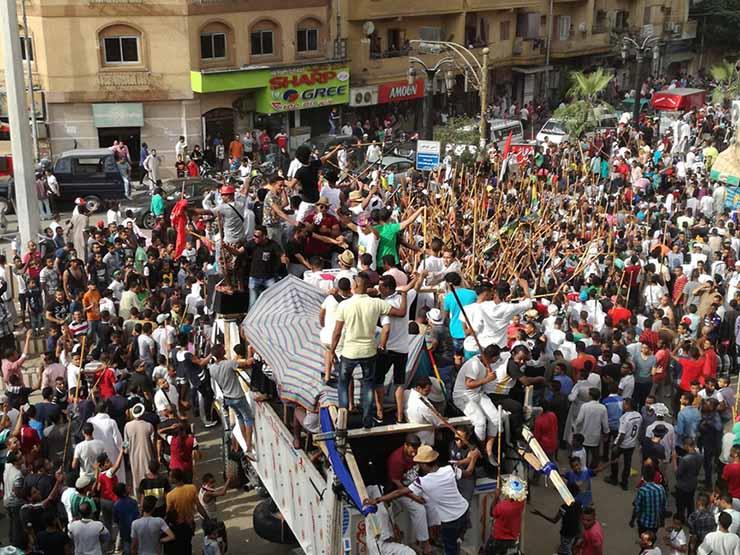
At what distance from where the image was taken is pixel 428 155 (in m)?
24.1

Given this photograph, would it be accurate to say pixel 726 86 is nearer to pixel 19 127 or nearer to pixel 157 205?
pixel 157 205

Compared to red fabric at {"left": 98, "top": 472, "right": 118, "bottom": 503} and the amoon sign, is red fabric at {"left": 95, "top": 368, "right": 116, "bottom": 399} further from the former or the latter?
the amoon sign

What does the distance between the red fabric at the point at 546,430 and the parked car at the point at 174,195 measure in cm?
1473

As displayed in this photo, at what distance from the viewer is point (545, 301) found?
51.3 feet

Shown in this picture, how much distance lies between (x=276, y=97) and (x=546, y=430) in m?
26.4

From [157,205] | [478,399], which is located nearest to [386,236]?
[478,399]

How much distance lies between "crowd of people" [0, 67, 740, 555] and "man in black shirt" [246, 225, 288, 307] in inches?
1.0

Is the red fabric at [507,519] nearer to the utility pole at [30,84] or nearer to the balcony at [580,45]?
the utility pole at [30,84]

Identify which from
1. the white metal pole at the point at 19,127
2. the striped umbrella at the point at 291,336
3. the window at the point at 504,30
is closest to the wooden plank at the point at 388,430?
the striped umbrella at the point at 291,336

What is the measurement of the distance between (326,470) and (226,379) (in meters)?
2.94

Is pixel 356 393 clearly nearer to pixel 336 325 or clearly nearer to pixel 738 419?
pixel 336 325

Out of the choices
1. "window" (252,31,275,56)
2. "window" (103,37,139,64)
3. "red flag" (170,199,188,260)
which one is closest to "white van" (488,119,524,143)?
"window" (252,31,275,56)

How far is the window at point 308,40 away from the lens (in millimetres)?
37438

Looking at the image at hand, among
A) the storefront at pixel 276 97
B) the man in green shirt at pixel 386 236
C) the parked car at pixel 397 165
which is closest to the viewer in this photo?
the man in green shirt at pixel 386 236
